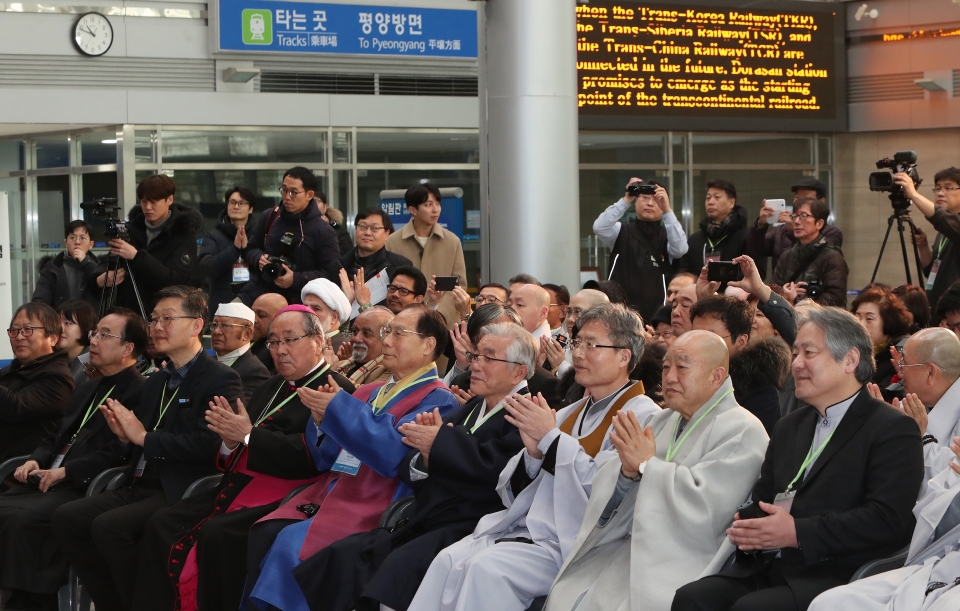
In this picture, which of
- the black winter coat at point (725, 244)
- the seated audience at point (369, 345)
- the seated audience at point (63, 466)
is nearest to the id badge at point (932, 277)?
the black winter coat at point (725, 244)

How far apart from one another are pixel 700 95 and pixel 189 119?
5990 millimetres

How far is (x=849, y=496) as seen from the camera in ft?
11.6

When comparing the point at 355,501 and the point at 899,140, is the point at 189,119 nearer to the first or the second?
the point at 899,140

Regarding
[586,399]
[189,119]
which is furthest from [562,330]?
[189,119]

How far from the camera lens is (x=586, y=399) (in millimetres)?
4590

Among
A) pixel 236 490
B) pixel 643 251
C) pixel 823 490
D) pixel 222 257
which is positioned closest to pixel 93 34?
pixel 222 257

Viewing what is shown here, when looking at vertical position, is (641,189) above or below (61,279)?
above

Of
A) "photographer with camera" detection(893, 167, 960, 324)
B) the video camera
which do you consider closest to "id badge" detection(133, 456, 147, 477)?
the video camera

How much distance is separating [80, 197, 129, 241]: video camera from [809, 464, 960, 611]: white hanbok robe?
553cm

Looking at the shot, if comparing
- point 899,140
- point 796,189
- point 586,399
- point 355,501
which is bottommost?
point 355,501

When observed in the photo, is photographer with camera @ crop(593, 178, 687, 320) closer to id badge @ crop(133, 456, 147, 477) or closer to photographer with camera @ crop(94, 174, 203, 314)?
photographer with camera @ crop(94, 174, 203, 314)

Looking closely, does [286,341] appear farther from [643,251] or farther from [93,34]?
[93,34]

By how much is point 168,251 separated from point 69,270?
1.95 meters

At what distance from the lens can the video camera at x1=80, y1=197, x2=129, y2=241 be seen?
25.0ft
